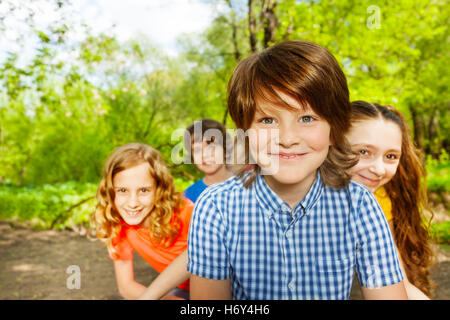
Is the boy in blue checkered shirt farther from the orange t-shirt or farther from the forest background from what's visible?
the forest background

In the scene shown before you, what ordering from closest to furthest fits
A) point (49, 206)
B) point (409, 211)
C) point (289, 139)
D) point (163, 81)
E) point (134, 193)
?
point (289, 139) < point (409, 211) < point (134, 193) < point (49, 206) < point (163, 81)

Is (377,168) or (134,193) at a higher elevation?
(377,168)

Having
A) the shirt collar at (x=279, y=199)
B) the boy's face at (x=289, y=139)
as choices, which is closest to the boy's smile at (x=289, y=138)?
the boy's face at (x=289, y=139)

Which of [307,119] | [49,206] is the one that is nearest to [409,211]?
[307,119]

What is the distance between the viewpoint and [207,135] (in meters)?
3.30

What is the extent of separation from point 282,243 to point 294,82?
0.65 m

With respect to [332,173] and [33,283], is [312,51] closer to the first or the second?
[332,173]

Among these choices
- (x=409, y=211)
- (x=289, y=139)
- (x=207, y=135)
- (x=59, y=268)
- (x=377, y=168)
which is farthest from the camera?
(x=59, y=268)

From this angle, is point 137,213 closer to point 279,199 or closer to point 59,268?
point 279,199

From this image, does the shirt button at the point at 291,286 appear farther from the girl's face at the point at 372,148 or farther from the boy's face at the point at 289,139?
the girl's face at the point at 372,148

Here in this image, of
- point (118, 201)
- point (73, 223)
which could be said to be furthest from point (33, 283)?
point (118, 201)

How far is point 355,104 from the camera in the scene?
2.09m

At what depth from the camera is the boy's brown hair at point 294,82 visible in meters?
1.35

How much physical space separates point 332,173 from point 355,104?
0.69 meters
